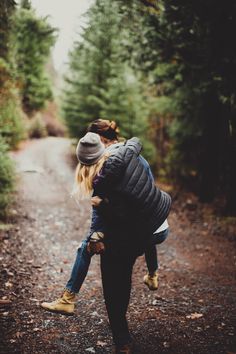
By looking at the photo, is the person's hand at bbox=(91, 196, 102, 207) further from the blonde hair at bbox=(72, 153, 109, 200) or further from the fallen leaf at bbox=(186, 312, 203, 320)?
the fallen leaf at bbox=(186, 312, 203, 320)

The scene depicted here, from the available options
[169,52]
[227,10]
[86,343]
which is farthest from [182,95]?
[86,343]

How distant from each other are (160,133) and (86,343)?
11681 millimetres

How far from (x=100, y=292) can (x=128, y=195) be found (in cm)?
271

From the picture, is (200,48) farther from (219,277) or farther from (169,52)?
(219,277)

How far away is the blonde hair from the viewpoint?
302 cm

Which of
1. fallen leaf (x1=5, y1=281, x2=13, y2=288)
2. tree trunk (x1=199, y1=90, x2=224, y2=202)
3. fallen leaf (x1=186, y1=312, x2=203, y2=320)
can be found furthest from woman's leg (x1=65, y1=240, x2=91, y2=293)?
tree trunk (x1=199, y1=90, x2=224, y2=202)

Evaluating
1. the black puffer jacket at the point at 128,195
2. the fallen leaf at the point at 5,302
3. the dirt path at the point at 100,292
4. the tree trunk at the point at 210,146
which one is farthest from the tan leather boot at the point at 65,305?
the tree trunk at the point at 210,146

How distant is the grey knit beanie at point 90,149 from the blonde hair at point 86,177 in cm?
5

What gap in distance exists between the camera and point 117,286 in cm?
305

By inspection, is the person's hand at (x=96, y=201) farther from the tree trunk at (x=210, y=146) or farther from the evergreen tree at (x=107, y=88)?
the evergreen tree at (x=107, y=88)

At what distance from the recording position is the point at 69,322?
13.3 feet

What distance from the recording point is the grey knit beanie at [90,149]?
2.98 m

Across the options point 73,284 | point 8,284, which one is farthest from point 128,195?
point 8,284

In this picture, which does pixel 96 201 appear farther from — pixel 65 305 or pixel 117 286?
pixel 65 305
